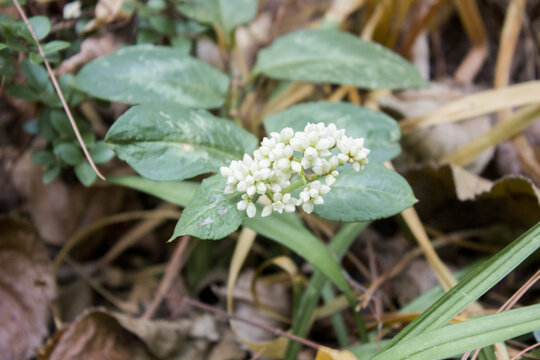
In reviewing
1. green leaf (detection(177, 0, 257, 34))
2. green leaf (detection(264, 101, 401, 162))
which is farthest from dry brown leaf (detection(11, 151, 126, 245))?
green leaf (detection(264, 101, 401, 162))

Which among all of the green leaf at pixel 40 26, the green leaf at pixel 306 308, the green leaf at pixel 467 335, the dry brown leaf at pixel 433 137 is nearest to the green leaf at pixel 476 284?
the green leaf at pixel 467 335

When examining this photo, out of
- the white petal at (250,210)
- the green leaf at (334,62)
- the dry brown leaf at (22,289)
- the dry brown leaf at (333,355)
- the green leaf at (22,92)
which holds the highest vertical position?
the green leaf at (334,62)

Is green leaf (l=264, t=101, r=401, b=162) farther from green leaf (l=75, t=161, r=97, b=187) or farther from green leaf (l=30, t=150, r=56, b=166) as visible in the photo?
green leaf (l=30, t=150, r=56, b=166)

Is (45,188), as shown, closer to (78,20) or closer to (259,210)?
(78,20)

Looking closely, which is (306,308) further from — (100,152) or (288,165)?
(100,152)

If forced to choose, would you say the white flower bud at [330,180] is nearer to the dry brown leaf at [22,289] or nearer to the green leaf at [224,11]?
the green leaf at [224,11]

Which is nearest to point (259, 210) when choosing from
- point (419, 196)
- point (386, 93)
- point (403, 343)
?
point (403, 343)
